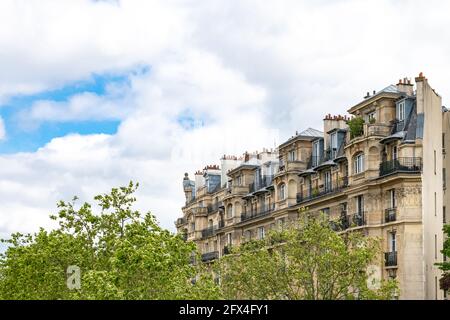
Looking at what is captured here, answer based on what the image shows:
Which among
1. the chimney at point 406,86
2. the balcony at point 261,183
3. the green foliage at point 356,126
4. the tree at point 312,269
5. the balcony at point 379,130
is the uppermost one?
the chimney at point 406,86

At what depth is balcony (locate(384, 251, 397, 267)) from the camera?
48344 millimetres

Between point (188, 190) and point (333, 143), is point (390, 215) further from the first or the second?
point (188, 190)

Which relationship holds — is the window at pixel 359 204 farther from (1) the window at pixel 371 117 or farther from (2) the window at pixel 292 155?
(2) the window at pixel 292 155

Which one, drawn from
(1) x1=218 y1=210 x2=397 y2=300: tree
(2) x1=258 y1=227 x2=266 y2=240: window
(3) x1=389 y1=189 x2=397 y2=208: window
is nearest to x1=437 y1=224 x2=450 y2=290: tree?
(1) x1=218 y1=210 x2=397 y2=300: tree

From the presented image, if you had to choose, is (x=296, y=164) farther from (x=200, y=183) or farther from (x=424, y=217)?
(x=200, y=183)

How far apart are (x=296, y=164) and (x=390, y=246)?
54.0ft

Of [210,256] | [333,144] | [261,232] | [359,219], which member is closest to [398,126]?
[359,219]

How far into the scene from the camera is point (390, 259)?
48750mm

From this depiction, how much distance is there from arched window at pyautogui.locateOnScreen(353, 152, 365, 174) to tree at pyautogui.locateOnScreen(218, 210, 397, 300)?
372 inches

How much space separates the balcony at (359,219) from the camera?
50.9 m

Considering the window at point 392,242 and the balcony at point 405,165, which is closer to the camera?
the balcony at point 405,165

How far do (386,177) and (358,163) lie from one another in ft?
13.6

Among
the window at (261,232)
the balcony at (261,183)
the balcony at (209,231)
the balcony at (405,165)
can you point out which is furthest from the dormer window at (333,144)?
the balcony at (209,231)

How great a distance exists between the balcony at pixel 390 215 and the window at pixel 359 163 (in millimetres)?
3910
